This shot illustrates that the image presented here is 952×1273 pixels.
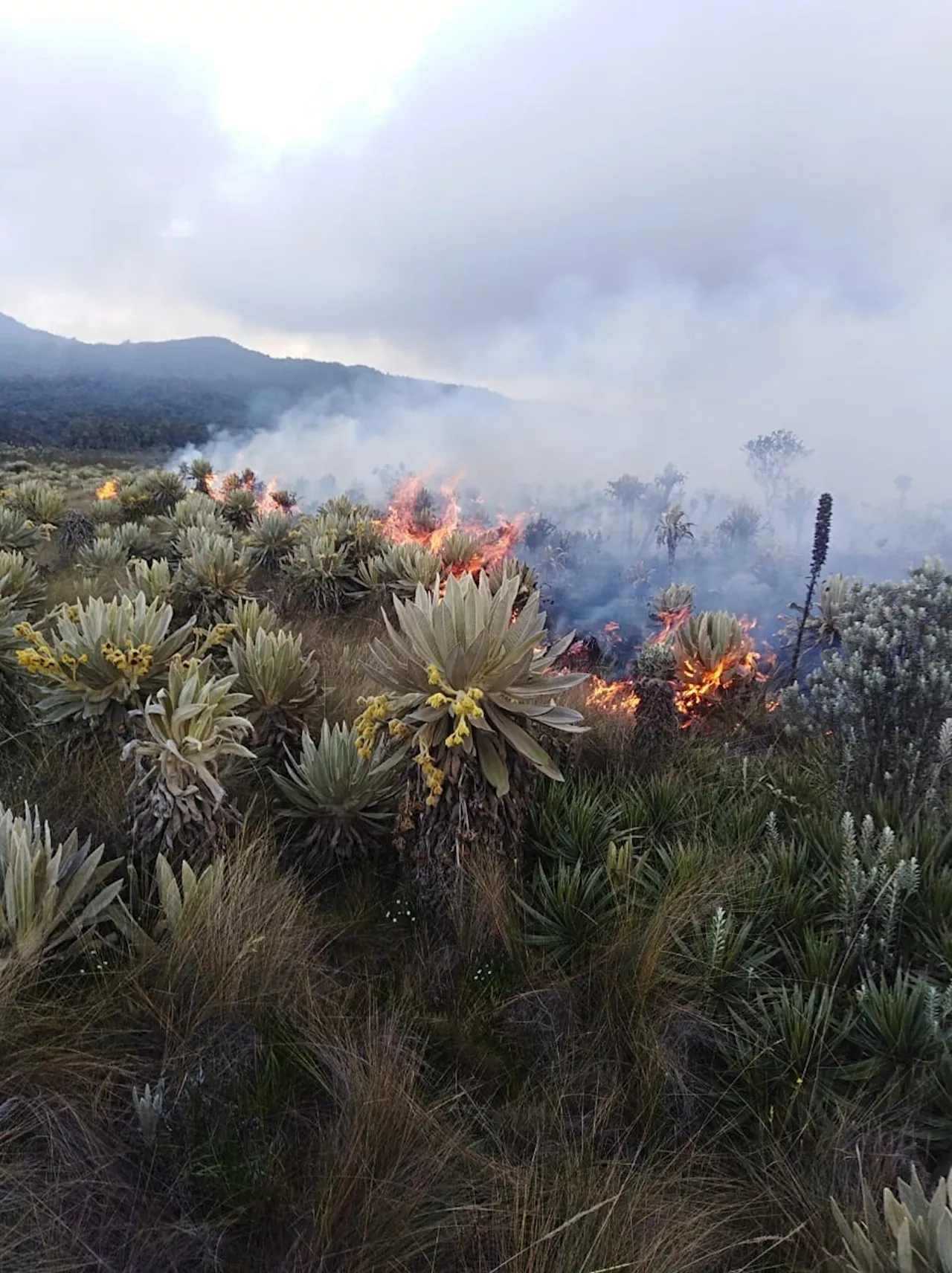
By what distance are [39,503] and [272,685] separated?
36.5 feet

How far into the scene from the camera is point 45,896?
221cm

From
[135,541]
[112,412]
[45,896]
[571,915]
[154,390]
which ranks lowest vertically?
[571,915]

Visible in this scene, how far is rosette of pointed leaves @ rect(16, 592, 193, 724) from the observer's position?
3.50 m

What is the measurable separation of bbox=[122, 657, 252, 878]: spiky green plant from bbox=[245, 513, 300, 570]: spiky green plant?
7461 millimetres

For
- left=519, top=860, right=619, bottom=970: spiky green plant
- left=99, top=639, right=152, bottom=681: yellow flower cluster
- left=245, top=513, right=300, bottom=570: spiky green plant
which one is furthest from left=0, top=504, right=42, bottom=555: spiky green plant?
left=519, top=860, right=619, bottom=970: spiky green plant

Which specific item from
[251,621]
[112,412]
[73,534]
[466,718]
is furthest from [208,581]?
[112,412]

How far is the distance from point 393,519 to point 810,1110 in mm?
12066

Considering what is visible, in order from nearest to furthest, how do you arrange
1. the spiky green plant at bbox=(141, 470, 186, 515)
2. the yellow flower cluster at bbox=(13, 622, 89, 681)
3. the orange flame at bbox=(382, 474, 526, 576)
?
the yellow flower cluster at bbox=(13, 622, 89, 681)
the orange flame at bbox=(382, 474, 526, 576)
the spiky green plant at bbox=(141, 470, 186, 515)

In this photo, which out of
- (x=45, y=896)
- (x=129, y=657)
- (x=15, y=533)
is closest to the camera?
(x=45, y=896)

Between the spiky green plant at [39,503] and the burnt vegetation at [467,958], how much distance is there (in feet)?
32.7

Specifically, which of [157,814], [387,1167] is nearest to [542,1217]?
[387,1167]

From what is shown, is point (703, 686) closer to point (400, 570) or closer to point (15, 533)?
point (400, 570)

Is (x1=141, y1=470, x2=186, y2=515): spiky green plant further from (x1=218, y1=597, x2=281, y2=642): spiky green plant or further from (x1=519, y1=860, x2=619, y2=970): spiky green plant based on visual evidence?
(x1=519, y1=860, x2=619, y2=970): spiky green plant

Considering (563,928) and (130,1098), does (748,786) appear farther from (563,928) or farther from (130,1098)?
(130,1098)
